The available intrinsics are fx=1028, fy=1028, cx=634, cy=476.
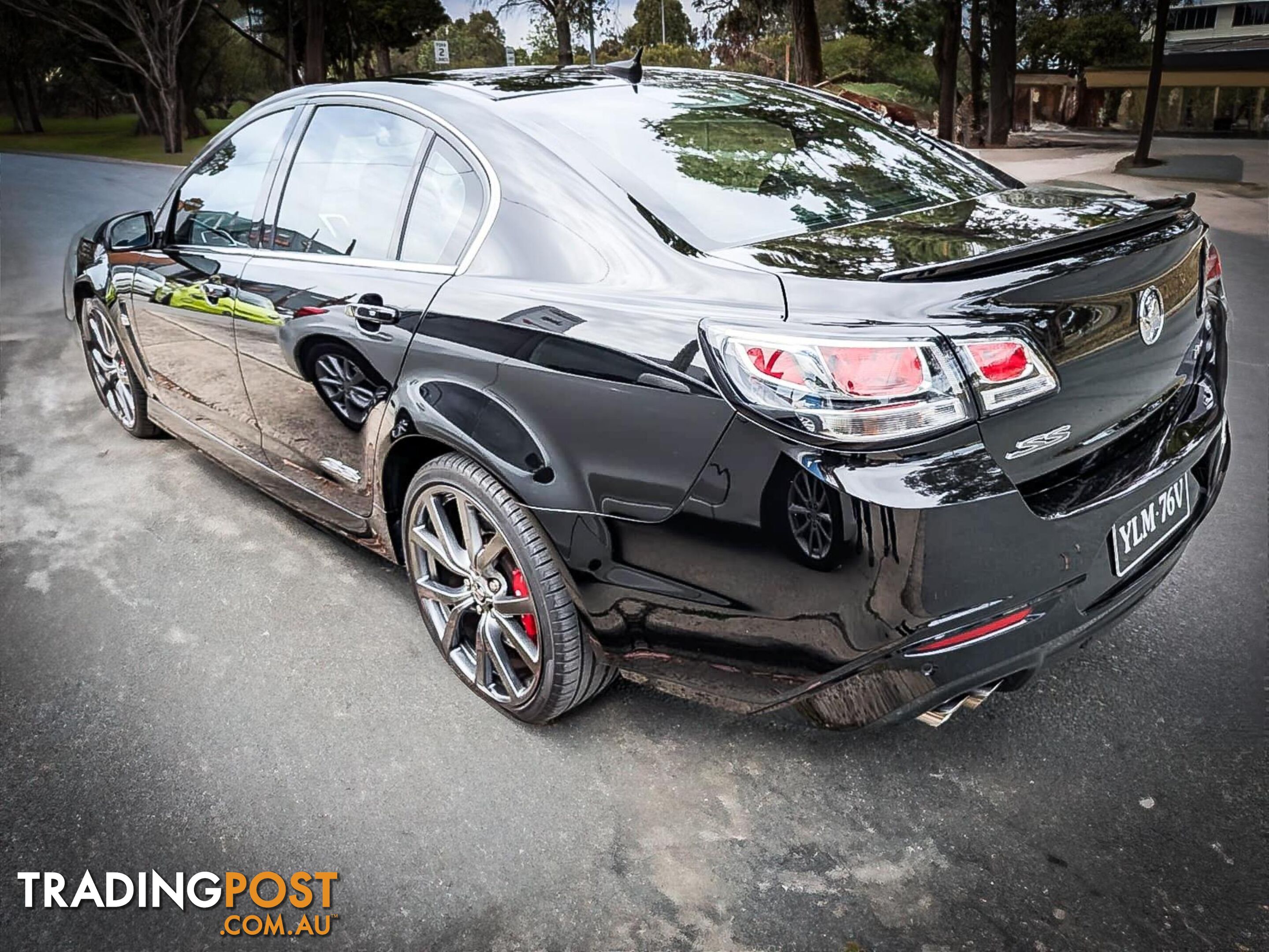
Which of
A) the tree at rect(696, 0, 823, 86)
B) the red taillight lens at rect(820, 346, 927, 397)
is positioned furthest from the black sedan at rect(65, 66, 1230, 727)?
the tree at rect(696, 0, 823, 86)

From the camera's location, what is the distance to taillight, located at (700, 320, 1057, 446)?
1.89 m

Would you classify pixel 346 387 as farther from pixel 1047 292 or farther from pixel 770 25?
pixel 770 25

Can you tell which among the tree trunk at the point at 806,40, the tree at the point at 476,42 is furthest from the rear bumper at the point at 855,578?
the tree at the point at 476,42

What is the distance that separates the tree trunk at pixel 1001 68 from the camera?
30.8 meters

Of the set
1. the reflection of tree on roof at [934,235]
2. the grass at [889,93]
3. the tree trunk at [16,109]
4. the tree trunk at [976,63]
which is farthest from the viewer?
the tree trunk at [16,109]

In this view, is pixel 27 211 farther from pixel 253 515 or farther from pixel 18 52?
pixel 18 52

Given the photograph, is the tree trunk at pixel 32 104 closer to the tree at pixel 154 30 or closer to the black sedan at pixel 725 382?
the tree at pixel 154 30

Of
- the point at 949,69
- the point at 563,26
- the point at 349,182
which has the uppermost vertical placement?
the point at 563,26

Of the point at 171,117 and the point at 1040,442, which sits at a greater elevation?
the point at 171,117

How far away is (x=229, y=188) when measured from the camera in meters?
3.81

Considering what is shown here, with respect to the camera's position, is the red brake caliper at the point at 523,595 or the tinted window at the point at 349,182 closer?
the red brake caliper at the point at 523,595

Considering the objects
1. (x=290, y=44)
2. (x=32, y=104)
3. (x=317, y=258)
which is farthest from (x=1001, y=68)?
(x=32, y=104)

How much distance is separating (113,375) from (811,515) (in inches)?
175

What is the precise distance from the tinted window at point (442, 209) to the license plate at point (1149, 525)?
5.66 feet
